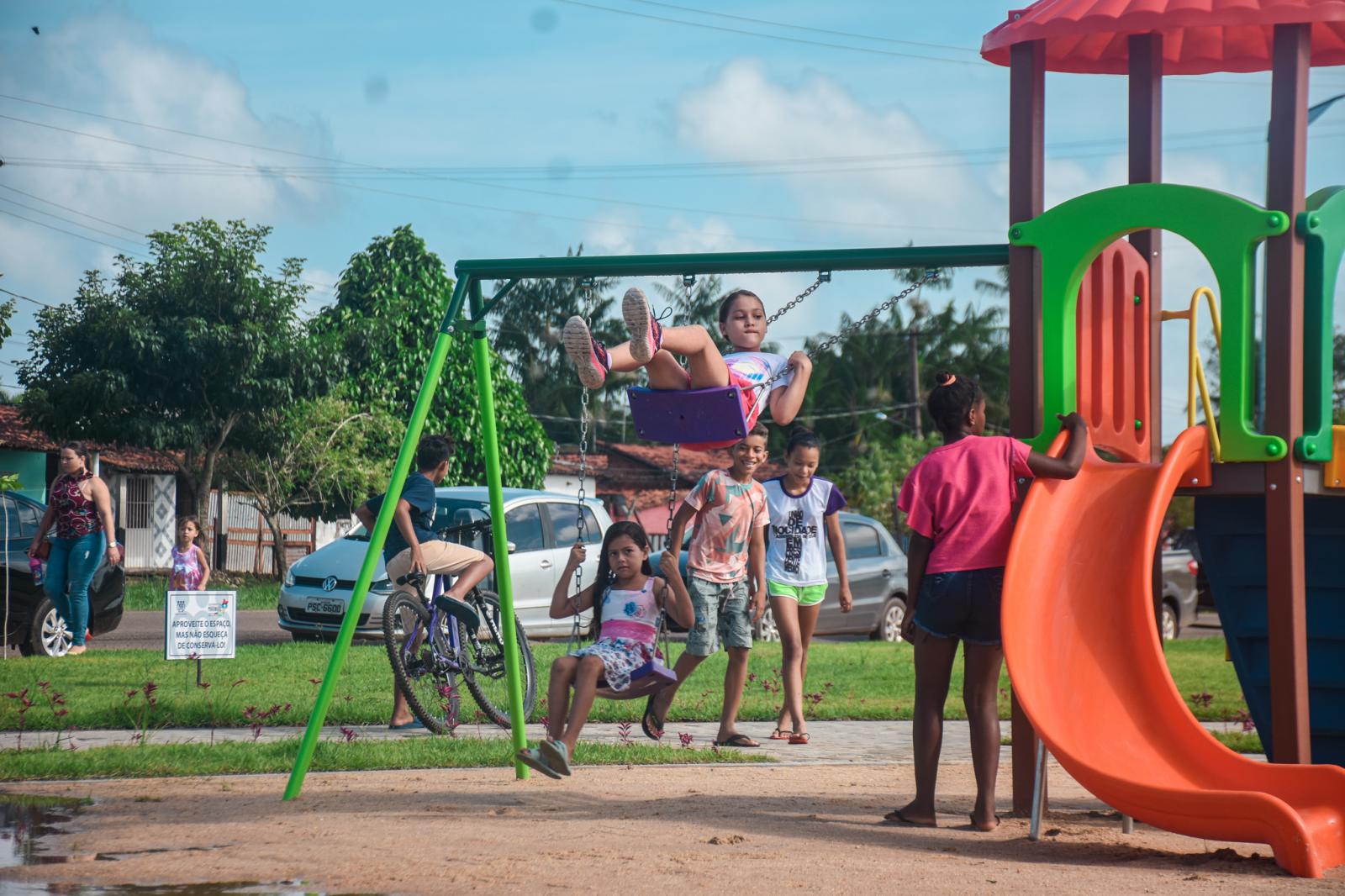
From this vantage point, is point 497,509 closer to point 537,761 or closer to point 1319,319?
point 537,761

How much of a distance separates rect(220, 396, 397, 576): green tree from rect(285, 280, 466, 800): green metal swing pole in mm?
24756

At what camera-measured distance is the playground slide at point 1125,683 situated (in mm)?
5234

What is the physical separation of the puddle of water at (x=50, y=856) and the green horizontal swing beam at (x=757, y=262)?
3.05 m

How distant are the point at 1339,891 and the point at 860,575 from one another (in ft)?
44.6

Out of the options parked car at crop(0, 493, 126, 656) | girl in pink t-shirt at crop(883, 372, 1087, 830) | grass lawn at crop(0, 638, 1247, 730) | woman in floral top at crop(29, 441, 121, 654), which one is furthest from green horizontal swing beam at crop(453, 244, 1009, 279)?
parked car at crop(0, 493, 126, 656)

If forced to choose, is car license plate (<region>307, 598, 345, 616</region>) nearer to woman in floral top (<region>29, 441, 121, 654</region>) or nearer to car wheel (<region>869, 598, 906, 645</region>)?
woman in floral top (<region>29, 441, 121, 654</region>)

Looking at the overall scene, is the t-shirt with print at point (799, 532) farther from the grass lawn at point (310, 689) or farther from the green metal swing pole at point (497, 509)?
the green metal swing pole at point (497, 509)

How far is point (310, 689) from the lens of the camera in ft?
35.5

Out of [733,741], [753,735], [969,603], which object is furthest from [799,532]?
[969,603]

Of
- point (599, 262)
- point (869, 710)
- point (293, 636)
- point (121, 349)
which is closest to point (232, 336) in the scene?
point (121, 349)

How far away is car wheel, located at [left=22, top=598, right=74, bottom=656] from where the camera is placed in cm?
1368

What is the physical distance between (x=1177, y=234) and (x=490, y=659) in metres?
5.26

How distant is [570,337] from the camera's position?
21.7ft

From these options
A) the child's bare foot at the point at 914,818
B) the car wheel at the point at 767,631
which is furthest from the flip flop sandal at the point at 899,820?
the car wheel at the point at 767,631
